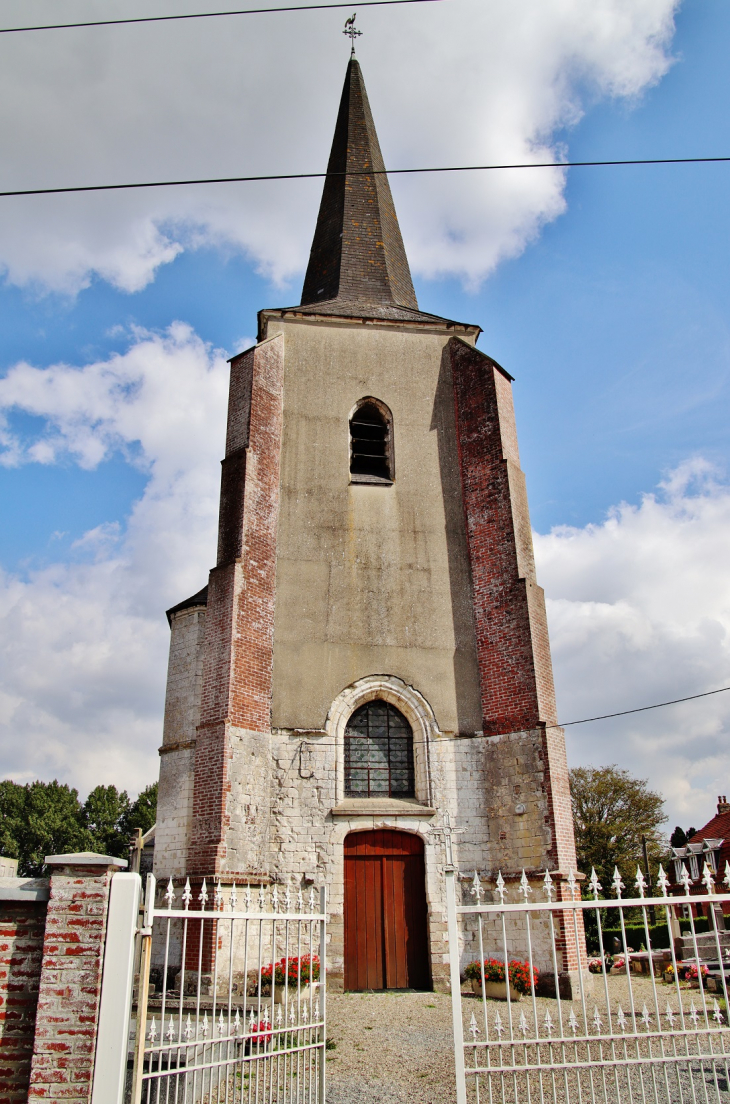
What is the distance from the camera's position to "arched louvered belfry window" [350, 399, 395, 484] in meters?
14.7

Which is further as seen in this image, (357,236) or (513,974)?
(357,236)

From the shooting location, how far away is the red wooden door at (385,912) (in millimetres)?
11406

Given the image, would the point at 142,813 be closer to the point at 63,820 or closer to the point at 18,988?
the point at 63,820

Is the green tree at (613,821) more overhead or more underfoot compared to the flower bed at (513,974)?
more overhead

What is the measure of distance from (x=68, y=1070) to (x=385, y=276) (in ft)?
52.4

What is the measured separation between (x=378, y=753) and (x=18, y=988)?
8.63m

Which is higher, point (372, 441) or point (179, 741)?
point (372, 441)

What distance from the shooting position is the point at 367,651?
1299 cm

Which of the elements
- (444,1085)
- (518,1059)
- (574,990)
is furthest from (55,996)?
(574,990)

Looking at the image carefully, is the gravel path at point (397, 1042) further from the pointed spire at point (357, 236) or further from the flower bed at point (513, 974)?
the pointed spire at point (357, 236)

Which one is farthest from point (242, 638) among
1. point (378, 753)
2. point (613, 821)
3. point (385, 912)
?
point (613, 821)

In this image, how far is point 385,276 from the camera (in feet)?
57.3

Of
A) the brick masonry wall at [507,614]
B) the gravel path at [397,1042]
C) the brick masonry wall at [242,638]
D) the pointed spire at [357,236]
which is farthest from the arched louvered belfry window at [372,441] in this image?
the gravel path at [397,1042]

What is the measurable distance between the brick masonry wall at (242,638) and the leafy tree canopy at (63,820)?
4455 centimetres
